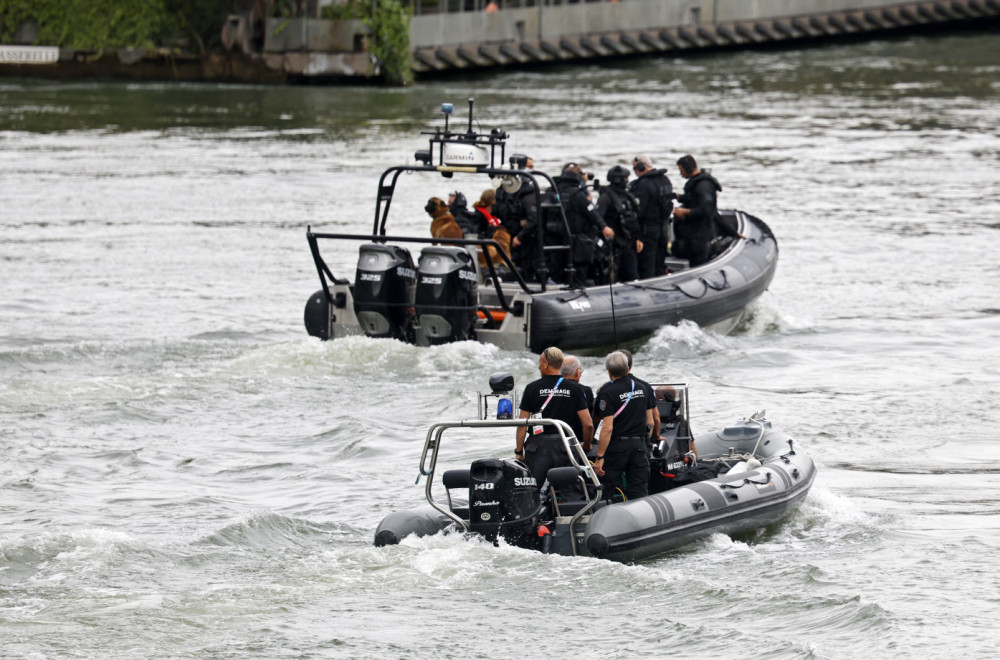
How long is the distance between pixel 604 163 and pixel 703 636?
21.4 metres

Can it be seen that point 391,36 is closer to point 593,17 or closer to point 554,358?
point 593,17

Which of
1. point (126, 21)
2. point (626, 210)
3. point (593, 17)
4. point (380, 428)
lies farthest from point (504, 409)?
point (593, 17)

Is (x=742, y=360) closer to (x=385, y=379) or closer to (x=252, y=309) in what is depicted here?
(x=385, y=379)

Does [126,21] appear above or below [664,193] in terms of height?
above

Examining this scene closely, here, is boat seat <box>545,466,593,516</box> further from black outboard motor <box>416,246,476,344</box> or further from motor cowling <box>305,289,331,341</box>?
motor cowling <box>305,289,331,341</box>

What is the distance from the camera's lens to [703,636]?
816 centimetres

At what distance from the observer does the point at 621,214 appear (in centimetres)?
1523

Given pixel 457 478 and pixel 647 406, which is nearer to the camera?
pixel 457 478

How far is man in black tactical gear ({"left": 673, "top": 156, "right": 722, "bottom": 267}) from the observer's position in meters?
15.9

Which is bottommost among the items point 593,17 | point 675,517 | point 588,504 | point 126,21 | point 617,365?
point 675,517

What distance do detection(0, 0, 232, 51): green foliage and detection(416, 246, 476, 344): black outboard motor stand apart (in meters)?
35.1

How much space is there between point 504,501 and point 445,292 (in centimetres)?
525

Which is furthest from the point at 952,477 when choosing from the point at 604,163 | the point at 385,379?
the point at 604,163

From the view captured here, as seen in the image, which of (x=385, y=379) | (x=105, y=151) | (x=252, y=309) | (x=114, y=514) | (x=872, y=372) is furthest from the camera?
(x=105, y=151)
